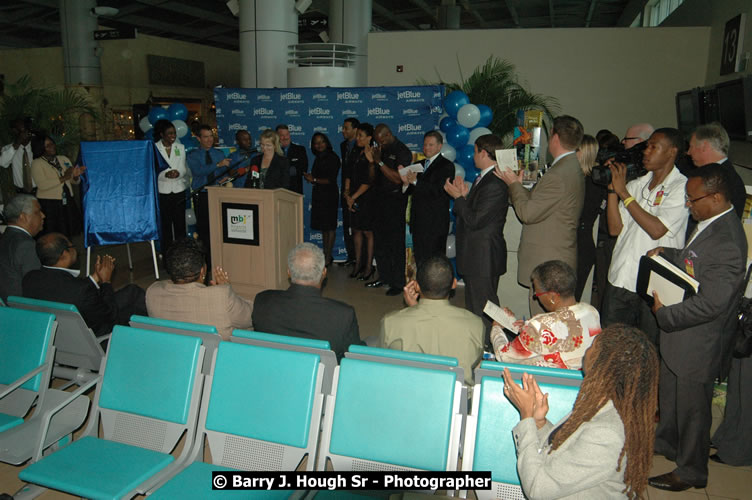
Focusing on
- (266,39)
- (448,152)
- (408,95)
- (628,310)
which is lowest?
(628,310)

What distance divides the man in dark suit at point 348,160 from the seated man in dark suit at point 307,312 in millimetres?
3653

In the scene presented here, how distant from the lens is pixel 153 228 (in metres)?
5.72

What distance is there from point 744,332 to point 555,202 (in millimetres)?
1377

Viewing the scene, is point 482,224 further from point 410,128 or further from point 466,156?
point 410,128

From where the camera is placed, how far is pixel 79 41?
14.0 m

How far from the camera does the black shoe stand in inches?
110

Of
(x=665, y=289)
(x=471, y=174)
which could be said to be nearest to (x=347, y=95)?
(x=471, y=174)

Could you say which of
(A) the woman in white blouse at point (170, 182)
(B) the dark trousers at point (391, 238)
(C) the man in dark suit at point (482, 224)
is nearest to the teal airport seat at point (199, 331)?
(C) the man in dark suit at point (482, 224)

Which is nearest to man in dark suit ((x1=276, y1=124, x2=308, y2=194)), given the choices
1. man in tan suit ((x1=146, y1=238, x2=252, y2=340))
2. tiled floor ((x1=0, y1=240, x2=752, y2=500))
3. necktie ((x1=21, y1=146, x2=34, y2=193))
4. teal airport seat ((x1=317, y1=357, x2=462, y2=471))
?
tiled floor ((x1=0, y1=240, x2=752, y2=500))

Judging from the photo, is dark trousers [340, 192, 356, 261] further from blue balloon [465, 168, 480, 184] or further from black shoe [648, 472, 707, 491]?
black shoe [648, 472, 707, 491]

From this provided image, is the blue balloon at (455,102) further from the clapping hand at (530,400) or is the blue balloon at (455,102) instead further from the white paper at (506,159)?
the clapping hand at (530,400)

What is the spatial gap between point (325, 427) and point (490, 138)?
8.72 ft

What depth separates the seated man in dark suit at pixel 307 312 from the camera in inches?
108

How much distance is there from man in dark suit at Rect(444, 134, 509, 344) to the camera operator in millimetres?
879
